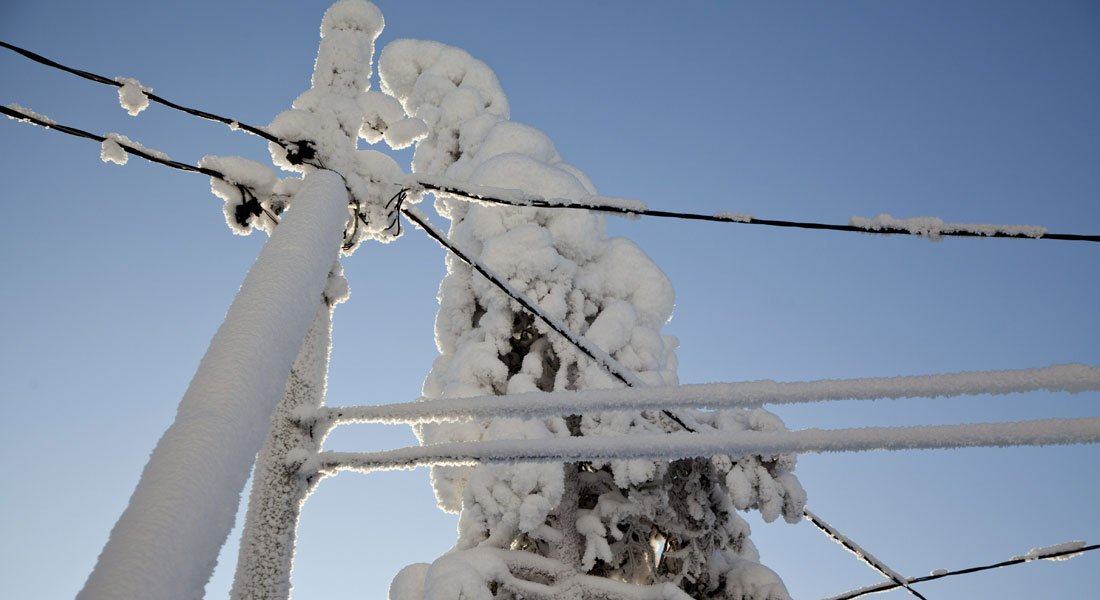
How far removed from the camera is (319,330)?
113 inches

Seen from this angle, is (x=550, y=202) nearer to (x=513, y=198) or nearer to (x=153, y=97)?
(x=513, y=198)

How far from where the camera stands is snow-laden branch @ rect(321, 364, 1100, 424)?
1793mm

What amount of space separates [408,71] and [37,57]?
904 centimetres

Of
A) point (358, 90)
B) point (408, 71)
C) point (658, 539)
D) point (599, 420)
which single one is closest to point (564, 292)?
point (599, 420)

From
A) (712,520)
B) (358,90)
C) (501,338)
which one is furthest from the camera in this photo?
(501,338)

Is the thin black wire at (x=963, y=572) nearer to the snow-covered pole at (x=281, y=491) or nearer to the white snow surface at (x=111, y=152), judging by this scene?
the snow-covered pole at (x=281, y=491)

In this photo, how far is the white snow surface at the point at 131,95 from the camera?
2.74 m

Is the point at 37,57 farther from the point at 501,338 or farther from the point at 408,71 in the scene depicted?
the point at 408,71

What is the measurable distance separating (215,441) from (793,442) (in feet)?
5.13

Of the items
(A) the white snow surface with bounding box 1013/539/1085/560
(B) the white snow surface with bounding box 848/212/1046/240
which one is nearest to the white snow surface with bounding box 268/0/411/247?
(B) the white snow surface with bounding box 848/212/1046/240

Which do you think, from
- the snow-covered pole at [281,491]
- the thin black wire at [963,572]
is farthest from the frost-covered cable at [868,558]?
the snow-covered pole at [281,491]

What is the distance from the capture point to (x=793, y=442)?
75.7 inches

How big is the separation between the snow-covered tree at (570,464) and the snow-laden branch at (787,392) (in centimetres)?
283

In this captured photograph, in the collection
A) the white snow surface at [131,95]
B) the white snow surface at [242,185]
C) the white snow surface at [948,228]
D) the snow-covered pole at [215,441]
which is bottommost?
the snow-covered pole at [215,441]
